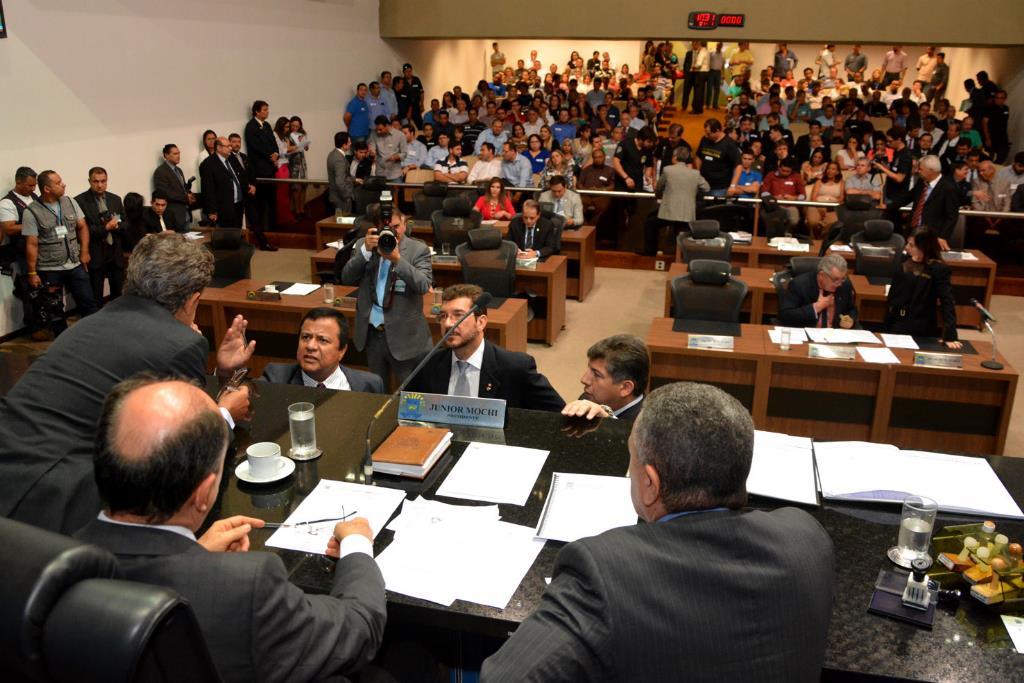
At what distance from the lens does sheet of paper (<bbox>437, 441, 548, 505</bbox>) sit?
2.25 m

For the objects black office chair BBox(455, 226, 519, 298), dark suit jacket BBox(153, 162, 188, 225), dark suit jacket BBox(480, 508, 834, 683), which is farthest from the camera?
dark suit jacket BBox(153, 162, 188, 225)

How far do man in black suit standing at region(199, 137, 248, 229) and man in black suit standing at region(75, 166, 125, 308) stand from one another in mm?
1732

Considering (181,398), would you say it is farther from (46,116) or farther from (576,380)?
(46,116)

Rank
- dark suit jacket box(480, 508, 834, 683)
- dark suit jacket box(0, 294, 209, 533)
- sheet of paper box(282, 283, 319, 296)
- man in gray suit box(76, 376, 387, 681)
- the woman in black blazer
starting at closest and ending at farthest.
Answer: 1. dark suit jacket box(480, 508, 834, 683)
2. man in gray suit box(76, 376, 387, 681)
3. dark suit jacket box(0, 294, 209, 533)
4. the woman in black blazer
5. sheet of paper box(282, 283, 319, 296)

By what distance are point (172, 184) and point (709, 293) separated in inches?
235

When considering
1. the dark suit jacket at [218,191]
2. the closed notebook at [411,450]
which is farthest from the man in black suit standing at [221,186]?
the closed notebook at [411,450]

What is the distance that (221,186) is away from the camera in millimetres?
9508

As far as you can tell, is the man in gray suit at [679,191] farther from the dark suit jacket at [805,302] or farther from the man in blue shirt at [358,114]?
the man in blue shirt at [358,114]

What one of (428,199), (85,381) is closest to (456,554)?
(85,381)

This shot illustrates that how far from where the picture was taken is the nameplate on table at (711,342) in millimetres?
5066

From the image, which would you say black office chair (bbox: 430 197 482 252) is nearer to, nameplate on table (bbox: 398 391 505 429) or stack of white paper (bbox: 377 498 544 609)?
nameplate on table (bbox: 398 391 505 429)

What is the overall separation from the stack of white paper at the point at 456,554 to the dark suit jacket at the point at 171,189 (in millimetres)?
7456

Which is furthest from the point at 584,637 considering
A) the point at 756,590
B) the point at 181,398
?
the point at 181,398

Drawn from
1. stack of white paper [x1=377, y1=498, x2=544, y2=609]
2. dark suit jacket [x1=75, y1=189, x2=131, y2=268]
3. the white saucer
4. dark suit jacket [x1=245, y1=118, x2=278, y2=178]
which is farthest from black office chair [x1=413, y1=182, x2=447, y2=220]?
stack of white paper [x1=377, y1=498, x2=544, y2=609]
